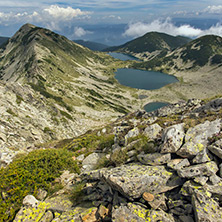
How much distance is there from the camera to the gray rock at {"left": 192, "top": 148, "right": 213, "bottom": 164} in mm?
7544

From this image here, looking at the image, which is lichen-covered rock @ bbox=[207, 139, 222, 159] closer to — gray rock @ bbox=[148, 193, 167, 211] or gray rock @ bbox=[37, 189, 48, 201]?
gray rock @ bbox=[148, 193, 167, 211]

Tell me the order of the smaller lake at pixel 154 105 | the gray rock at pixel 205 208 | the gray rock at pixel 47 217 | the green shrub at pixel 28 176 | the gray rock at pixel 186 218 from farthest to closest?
the smaller lake at pixel 154 105
the green shrub at pixel 28 176
the gray rock at pixel 47 217
the gray rock at pixel 186 218
the gray rock at pixel 205 208

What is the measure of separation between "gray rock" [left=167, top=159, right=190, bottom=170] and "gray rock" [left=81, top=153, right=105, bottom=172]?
23.5 ft

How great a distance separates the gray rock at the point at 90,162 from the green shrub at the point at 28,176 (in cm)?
96

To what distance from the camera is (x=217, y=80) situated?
626 ft

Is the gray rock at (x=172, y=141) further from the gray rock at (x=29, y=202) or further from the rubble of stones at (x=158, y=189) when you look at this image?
the gray rock at (x=29, y=202)

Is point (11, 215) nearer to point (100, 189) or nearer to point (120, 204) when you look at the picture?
point (100, 189)

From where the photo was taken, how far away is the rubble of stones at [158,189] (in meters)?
6.53

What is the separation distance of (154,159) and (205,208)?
3.11m

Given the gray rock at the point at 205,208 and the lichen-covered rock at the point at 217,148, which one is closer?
the gray rock at the point at 205,208

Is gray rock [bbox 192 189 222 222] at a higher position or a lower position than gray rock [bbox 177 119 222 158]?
lower

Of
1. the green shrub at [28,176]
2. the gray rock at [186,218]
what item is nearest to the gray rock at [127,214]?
the gray rock at [186,218]

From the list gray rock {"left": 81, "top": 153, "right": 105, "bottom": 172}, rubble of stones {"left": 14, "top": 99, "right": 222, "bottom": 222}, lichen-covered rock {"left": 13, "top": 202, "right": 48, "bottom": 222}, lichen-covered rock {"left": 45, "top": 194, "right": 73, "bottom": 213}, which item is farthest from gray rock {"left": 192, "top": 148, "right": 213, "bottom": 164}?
lichen-covered rock {"left": 13, "top": 202, "right": 48, "bottom": 222}

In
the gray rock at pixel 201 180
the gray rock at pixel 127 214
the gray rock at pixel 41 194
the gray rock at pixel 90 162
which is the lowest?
the gray rock at pixel 90 162
